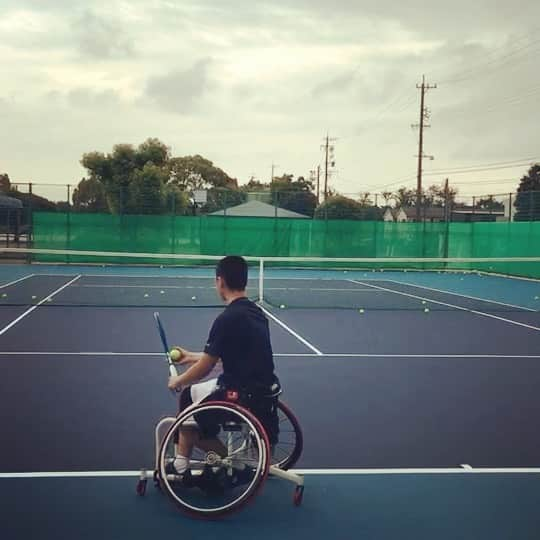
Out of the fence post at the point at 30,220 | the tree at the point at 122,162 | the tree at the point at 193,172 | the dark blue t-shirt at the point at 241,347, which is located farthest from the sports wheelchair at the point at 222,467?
the tree at the point at 193,172

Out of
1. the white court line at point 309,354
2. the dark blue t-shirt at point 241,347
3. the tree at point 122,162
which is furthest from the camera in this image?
the tree at point 122,162

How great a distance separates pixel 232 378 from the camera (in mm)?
3418

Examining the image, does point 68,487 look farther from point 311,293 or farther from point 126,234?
point 126,234

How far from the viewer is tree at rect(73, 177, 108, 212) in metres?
23.1

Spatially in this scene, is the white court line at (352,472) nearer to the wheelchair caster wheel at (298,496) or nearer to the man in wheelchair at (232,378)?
the wheelchair caster wheel at (298,496)

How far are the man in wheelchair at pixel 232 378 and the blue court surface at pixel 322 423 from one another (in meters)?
0.35

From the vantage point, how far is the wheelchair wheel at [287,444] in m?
3.75

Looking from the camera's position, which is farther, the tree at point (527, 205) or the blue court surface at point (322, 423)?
the tree at point (527, 205)

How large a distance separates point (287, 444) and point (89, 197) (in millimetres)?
21151

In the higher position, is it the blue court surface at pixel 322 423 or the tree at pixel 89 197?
the tree at pixel 89 197

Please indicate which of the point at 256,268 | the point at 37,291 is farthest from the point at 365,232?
the point at 37,291

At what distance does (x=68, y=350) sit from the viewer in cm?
754

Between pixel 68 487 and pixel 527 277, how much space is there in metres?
18.5

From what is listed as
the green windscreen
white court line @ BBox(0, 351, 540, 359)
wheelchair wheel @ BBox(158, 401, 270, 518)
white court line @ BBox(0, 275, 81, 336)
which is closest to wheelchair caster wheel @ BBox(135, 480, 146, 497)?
wheelchair wheel @ BBox(158, 401, 270, 518)
